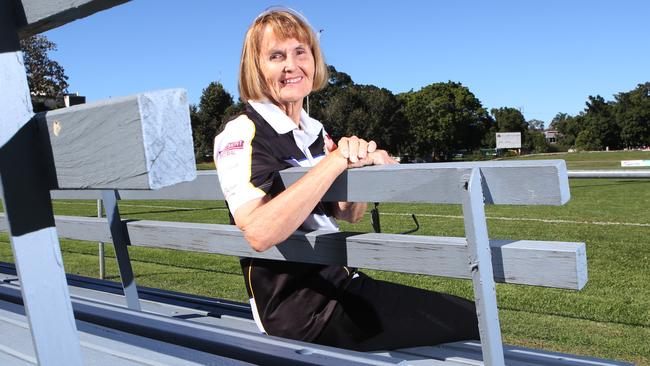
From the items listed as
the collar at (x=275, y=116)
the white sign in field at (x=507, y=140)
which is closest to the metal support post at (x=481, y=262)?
the collar at (x=275, y=116)

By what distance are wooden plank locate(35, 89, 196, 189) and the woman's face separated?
4.11 ft

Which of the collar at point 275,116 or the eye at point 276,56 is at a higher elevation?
the eye at point 276,56

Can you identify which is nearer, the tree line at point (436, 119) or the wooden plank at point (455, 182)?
the wooden plank at point (455, 182)

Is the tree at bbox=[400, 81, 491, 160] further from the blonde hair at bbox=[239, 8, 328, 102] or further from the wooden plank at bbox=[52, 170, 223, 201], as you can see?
the blonde hair at bbox=[239, 8, 328, 102]

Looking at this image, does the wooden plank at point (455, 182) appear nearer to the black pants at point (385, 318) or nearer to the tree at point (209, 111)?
the black pants at point (385, 318)

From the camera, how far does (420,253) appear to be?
68.1 inches

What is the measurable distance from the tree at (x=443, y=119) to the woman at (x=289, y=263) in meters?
79.7

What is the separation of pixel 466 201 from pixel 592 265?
6.73 meters

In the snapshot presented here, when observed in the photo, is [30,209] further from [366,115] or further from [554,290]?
[366,115]

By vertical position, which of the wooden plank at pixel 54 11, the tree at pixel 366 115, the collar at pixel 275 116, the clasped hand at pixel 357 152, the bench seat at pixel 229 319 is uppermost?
the tree at pixel 366 115

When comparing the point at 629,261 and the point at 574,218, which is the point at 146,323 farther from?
the point at 574,218

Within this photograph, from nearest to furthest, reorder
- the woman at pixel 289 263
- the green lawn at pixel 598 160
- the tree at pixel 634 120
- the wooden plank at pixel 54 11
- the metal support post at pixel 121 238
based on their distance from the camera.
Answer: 1. the wooden plank at pixel 54 11
2. the woman at pixel 289 263
3. the metal support post at pixel 121 238
4. the green lawn at pixel 598 160
5. the tree at pixel 634 120

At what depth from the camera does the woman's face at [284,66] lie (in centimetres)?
236

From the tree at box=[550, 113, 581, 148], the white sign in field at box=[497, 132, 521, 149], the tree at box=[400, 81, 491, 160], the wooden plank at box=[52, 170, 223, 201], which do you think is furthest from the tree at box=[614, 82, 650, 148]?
the wooden plank at box=[52, 170, 223, 201]
